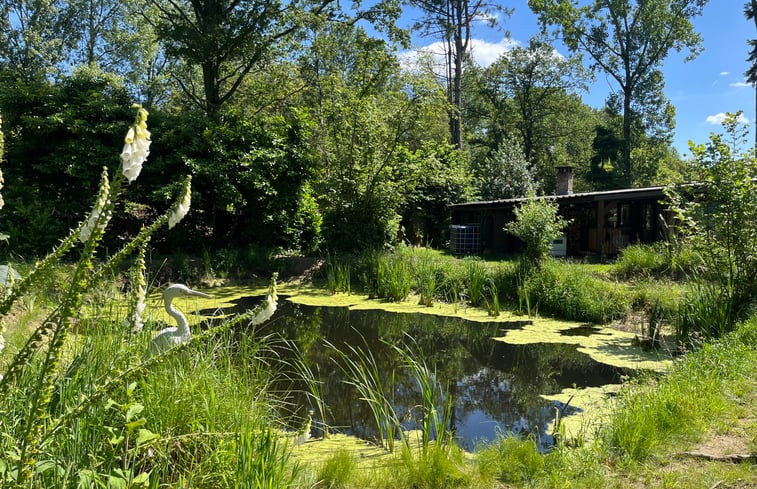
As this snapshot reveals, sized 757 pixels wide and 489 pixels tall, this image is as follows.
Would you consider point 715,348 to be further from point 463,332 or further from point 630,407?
point 463,332

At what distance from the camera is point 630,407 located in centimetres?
381

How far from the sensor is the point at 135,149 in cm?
133

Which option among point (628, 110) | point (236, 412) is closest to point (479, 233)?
point (236, 412)

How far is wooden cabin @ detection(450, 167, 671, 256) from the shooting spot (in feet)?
44.5

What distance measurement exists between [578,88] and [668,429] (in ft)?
93.0

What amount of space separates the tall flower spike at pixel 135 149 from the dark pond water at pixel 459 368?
3169mm

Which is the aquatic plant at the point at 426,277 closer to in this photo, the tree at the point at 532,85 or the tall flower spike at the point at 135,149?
the tall flower spike at the point at 135,149

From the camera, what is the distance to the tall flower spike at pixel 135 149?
1301 millimetres

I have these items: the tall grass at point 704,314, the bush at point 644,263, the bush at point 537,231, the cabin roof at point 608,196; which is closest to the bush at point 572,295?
the bush at point 537,231

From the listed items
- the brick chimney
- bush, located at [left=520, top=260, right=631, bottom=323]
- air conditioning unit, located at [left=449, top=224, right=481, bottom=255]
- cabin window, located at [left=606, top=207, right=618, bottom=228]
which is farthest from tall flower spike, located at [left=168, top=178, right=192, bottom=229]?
the brick chimney

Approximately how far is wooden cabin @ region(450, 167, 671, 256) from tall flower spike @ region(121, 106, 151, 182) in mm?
11902

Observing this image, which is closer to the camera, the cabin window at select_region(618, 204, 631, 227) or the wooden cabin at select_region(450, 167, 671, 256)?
the wooden cabin at select_region(450, 167, 671, 256)

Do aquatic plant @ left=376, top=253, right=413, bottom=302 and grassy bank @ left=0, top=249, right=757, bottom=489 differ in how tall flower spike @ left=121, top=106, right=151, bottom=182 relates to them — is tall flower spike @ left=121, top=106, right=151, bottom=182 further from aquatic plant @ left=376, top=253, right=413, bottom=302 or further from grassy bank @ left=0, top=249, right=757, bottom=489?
aquatic plant @ left=376, top=253, right=413, bottom=302

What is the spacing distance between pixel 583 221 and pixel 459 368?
10.7 metres
